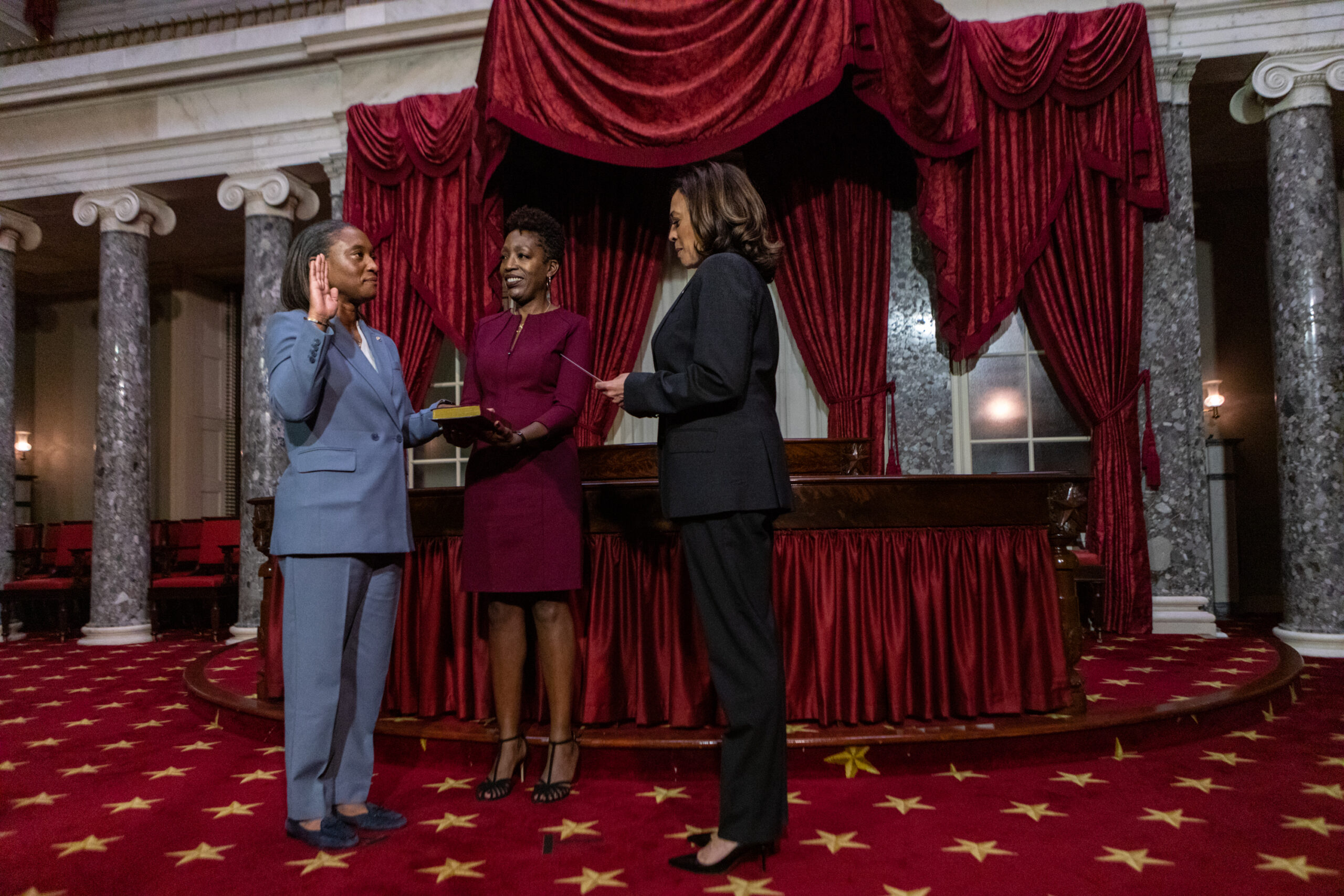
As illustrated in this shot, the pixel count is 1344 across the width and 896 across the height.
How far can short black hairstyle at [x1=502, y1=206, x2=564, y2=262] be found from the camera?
2510 millimetres

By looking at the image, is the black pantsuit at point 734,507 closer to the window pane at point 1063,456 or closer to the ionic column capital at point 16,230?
the window pane at point 1063,456

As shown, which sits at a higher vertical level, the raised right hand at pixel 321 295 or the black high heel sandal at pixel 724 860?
the raised right hand at pixel 321 295

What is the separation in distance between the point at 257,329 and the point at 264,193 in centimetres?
99

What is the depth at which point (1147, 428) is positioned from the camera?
17.1 feet

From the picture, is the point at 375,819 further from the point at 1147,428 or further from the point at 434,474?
the point at 434,474

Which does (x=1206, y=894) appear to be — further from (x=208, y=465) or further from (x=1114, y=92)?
(x=208, y=465)

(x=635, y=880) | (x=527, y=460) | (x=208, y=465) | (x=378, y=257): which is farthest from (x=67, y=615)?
(x=635, y=880)

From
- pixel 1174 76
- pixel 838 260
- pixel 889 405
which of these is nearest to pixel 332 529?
pixel 889 405

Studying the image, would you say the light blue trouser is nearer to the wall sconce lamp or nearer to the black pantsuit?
the black pantsuit

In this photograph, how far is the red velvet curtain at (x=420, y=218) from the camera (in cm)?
595

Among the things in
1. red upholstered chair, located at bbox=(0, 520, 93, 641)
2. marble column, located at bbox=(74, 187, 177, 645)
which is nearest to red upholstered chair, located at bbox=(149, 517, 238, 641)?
marble column, located at bbox=(74, 187, 177, 645)

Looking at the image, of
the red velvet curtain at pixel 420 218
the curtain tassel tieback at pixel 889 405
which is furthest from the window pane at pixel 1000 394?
the red velvet curtain at pixel 420 218

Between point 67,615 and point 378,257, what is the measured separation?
426cm

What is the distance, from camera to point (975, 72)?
5348 mm
